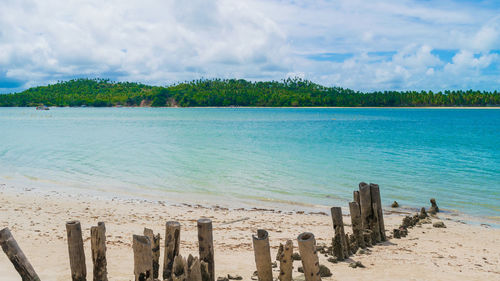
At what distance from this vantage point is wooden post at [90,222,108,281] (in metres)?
6.56

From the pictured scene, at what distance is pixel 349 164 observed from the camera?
27.6 m

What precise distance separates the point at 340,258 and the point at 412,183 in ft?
43.2

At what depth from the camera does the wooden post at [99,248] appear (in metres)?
6.56

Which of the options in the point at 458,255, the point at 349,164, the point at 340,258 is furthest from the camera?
the point at 349,164

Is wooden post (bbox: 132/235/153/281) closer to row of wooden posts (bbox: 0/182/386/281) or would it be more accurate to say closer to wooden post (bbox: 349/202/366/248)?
row of wooden posts (bbox: 0/182/386/281)

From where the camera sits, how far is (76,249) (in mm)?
6605

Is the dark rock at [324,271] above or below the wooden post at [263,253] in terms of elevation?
below

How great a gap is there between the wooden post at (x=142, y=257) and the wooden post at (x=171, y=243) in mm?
664

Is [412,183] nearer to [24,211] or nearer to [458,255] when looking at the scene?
[458,255]

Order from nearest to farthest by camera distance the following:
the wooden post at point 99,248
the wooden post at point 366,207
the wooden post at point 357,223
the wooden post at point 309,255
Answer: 1. the wooden post at point 309,255
2. the wooden post at point 99,248
3. the wooden post at point 357,223
4. the wooden post at point 366,207

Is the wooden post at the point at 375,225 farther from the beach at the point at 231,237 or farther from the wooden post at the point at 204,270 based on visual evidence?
the wooden post at the point at 204,270

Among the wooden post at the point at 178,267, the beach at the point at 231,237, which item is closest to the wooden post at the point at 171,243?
the wooden post at the point at 178,267

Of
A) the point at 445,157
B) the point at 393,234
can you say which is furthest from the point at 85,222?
the point at 445,157

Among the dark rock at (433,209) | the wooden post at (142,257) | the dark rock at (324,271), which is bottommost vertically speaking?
the dark rock at (433,209)
